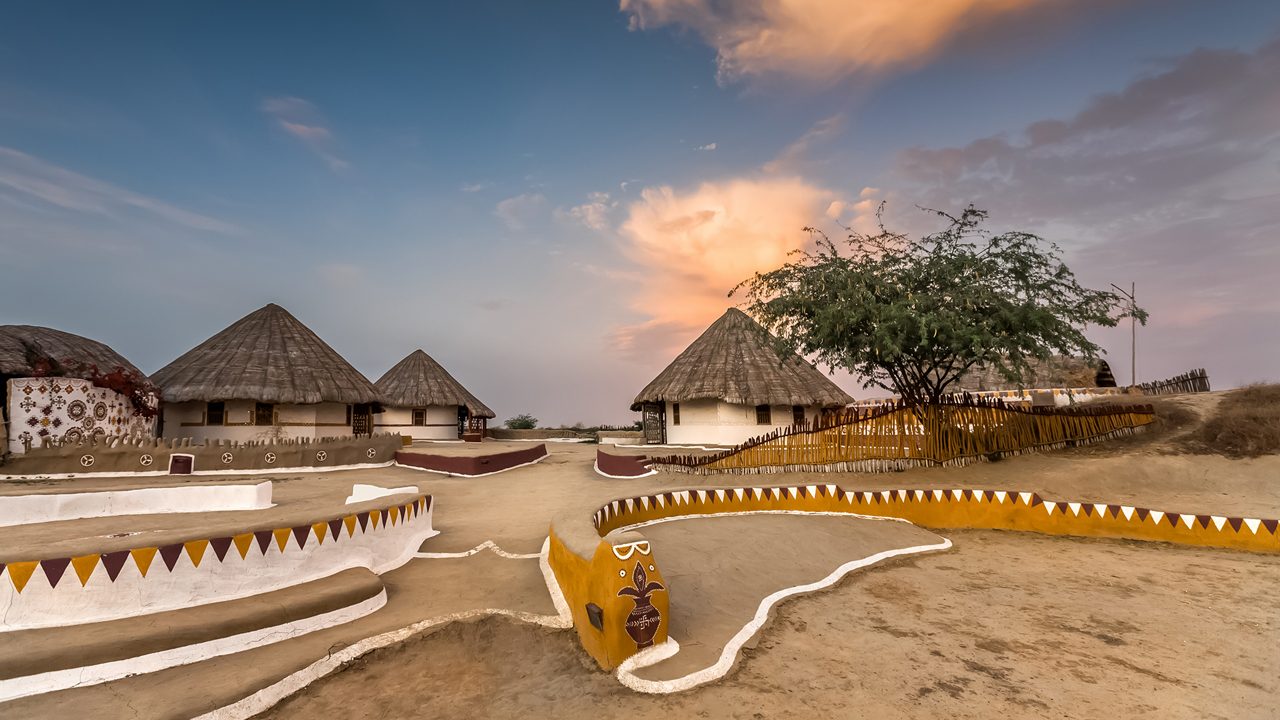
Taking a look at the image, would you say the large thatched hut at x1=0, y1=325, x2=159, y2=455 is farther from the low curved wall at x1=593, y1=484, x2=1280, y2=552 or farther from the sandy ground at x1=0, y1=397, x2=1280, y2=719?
the low curved wall at x1=593, y1=484, x2=1280, y2=552

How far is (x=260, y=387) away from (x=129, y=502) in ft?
43.7

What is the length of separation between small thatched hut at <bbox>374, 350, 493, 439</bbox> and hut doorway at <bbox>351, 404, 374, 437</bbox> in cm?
274

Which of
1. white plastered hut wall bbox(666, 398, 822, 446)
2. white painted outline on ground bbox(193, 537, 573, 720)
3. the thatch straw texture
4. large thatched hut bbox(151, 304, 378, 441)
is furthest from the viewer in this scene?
white plastered hut wall bbox(666, 398, 822, 446)

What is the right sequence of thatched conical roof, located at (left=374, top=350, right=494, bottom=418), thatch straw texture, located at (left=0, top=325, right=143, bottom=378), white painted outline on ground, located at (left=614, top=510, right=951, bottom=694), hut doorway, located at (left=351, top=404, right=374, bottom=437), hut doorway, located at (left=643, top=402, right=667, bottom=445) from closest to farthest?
white painted outline on ground, located at (left=614, top=510, right=951, bottom=694), thatch straw texture, located at (left=0, top=325, right=143, bottom=378), hut doorway, located at (left=643, top=402, right=667, bottom=445), hut doorway, located at (left=351, top=404, right=374, bottom=437), thatched conical roof, located at (left=374, top=350, right=494, bottom=418)

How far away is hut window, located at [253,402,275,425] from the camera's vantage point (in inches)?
924

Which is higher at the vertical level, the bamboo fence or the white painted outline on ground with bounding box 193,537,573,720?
the bamboo fence

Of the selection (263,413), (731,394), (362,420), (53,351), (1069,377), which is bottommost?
(362,420)

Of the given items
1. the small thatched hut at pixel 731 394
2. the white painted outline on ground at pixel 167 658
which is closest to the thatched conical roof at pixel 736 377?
the small thatched hut at pixel 731 394

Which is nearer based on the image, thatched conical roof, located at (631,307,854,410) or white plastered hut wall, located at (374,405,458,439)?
thatched conical roof, located at (631,307,854,410)

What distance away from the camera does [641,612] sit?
4531 millimetres

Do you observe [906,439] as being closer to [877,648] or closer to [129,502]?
[877,648]

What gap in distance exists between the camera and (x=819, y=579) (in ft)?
23.5

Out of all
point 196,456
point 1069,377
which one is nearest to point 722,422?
point 196,456

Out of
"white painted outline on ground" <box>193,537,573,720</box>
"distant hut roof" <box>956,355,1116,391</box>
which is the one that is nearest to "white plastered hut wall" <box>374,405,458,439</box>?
"white painted outline on ground" <box>193,537,573,720</box>
